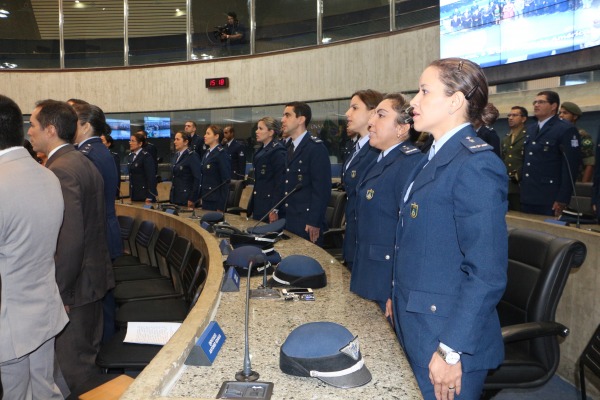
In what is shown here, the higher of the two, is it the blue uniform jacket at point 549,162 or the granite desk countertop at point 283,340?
the blue uniform jacket at point 549,162

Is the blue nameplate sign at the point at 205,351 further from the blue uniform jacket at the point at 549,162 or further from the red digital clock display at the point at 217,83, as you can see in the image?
the red digital clock display at the point at 217,83

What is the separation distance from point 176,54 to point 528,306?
29.9 feet

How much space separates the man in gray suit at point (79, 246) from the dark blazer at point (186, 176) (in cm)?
329

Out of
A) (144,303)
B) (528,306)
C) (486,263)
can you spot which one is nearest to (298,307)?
(486,263)

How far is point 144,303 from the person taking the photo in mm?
3117

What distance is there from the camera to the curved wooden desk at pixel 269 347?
1.13 metres

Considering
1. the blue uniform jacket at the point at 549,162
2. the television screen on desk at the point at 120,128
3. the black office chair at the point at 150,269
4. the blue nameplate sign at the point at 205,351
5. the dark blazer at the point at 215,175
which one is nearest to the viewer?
the blue nameplate sign at the point at 205,351

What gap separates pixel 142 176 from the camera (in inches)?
257

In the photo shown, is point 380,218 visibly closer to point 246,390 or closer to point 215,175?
point 246,390

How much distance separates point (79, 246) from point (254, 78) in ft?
23.5

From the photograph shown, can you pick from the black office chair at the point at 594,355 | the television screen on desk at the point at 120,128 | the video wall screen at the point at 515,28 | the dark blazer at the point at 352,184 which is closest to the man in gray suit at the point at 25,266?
the dark blazer at the point at 352,184

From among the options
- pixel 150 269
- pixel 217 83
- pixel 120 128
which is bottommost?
pixel 150 269

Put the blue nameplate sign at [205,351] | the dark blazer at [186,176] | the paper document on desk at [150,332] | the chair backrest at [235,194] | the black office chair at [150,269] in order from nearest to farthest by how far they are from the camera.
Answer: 1. the blue nameplate sign at [205,351]
2. the paper document on desk at [150,332]
3. the black office chair at [150,269]
4. the dark blazer at [186,176]
5. the chair backrest at [235,194]

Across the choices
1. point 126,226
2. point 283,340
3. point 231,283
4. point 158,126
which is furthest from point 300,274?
point 158,126
